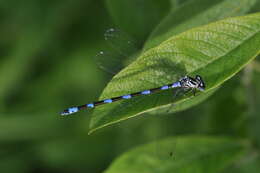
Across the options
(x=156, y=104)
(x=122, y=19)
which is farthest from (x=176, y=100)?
(x=122, y=19)

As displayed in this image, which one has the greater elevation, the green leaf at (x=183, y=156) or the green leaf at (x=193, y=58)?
the green leaf at (x=193, y=58)

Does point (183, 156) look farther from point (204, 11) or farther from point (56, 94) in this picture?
point (56, 94)

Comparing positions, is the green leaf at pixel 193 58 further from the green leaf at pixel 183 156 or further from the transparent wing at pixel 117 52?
the transparent wing at pixel 117 52

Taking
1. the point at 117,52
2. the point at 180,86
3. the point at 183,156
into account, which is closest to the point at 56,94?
the point at 117,52

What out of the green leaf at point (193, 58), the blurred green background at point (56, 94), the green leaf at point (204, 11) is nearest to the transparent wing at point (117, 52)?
the green leaf at point (204, 11)

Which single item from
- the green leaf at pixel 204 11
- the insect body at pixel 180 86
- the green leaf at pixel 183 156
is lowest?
the green leaf at pixel 183 156

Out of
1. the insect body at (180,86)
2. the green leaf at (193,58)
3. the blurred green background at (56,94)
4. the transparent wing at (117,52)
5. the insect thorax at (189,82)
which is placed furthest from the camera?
the blurred green background at (56,94)

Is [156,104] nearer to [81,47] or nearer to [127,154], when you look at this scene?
[127,154]
